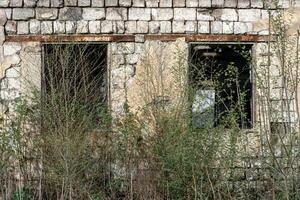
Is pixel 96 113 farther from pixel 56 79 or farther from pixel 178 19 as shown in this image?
pixel 178 19

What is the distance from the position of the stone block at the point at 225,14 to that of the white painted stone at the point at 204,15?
0.07 meters

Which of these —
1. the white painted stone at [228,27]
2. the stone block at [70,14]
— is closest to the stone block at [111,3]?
the stone block at [70,14]

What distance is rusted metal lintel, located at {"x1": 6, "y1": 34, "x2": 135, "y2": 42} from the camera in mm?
9328

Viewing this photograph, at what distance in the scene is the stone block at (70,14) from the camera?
30.9 feet

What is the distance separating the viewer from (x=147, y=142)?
8953 millimetres

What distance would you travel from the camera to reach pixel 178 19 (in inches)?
375

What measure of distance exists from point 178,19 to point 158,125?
1.81m

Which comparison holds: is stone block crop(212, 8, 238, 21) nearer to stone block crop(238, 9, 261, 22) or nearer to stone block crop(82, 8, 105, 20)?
stone block crop(238, 9, 261, 22)

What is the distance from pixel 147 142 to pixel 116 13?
2038 mm

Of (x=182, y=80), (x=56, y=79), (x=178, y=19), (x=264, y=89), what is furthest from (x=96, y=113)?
(x=264, y=89)

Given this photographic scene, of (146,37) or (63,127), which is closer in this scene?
(63,127)

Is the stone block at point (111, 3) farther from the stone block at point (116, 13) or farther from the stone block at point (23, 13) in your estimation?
the stone block at point (23, 13)

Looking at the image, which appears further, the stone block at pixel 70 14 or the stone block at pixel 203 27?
the stone block at pixel 203 27

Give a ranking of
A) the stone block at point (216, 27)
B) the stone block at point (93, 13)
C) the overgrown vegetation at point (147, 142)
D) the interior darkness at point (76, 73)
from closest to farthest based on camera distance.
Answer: the overgrown vegetation at point (147, 142), the interior darkness at point (76, 73), the stone block at point (93, 13), the stone block at point (216, 27)
